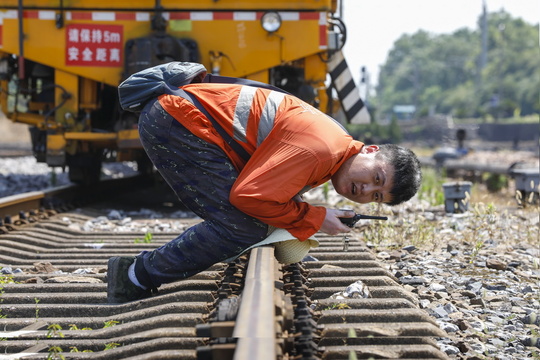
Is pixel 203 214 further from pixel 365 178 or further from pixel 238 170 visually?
pixel 365 178

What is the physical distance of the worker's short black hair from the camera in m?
3.42

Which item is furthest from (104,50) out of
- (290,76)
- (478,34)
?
(478,34)

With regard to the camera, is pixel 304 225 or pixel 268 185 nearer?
pixel 268 185

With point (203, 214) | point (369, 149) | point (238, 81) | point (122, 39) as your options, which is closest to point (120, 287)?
point (203, 214)

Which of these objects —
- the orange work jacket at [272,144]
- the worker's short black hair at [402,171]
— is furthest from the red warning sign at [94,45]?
the worker's short black hair at [402,171]

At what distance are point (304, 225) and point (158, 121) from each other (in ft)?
2.74

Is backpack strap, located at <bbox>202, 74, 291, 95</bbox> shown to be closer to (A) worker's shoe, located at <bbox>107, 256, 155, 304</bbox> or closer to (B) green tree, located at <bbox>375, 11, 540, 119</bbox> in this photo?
(A) worker's shoe, located at <bbox>107, 256, 155, 304</bbox>

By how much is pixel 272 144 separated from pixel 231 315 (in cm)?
90

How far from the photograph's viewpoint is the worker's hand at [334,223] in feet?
11.5

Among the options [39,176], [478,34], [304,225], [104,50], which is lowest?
[39,176]

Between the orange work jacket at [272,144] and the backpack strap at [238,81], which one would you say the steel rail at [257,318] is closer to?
the orange work jacket at [272,144]

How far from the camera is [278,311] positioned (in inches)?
111

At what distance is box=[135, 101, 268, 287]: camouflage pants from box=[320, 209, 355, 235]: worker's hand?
280mm

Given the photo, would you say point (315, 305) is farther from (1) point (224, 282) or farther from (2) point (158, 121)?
(2) point (158, 121)
